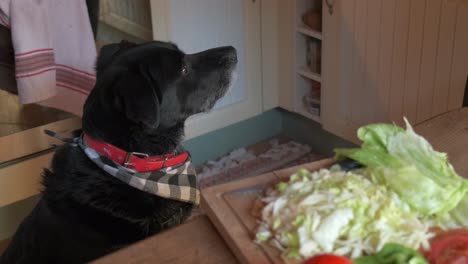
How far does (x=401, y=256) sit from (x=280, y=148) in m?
2.11

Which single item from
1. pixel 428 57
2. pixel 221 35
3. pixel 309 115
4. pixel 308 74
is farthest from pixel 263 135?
pixel 428 57

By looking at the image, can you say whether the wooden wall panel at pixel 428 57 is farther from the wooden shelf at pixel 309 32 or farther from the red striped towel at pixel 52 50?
the red striped towel at pixel 52 50

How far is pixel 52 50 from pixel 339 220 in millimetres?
1481

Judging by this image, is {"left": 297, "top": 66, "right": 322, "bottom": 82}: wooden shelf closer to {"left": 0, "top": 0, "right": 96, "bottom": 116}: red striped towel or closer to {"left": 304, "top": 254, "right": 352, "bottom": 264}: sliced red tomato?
{"left": 0, "top": 0, "right": 96, "bottom": 116}: red striped towel

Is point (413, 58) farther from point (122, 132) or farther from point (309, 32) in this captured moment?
point (122, 132)

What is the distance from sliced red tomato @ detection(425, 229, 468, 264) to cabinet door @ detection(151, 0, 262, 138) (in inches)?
64.2

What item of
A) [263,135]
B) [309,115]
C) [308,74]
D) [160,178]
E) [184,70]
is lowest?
[263,135]

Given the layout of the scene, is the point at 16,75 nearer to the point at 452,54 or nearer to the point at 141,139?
the point at 141,139

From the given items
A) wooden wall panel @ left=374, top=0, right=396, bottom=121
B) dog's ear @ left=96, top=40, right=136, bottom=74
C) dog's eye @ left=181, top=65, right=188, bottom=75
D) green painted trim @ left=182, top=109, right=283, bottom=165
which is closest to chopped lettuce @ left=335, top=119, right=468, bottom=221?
dog's eye @ left=181, top=65, right=188, bottom=75

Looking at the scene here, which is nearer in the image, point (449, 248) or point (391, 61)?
point (449, 248)

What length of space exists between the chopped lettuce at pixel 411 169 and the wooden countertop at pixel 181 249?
0.83 feet

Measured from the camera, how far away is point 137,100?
1.28 m

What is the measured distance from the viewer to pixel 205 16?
2.43 m

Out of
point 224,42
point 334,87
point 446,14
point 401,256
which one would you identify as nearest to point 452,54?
point 446,14
